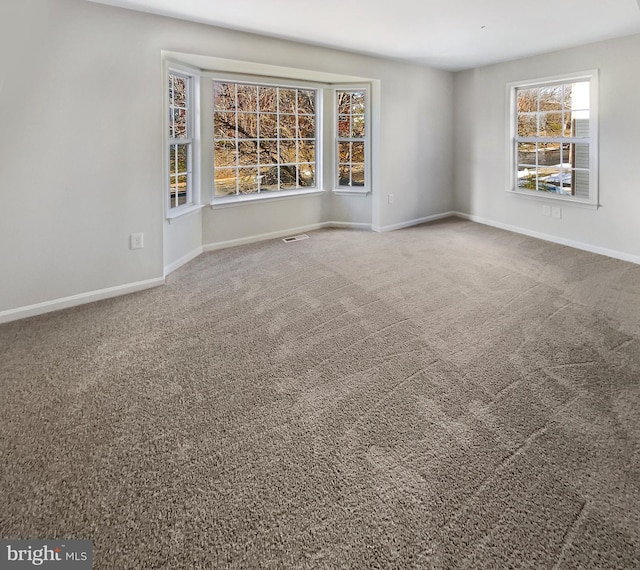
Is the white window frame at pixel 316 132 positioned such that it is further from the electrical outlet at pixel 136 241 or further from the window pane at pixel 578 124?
the window pane at pixel 578 124

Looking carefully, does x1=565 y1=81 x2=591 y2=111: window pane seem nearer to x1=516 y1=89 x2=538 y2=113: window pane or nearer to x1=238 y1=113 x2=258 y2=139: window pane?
x1=516 y1=89 x2=538 y2=113: window pane

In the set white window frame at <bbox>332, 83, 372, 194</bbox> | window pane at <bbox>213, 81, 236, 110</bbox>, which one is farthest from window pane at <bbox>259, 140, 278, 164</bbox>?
white window frame at <bbox>332, 83, 372, 194</bbox>

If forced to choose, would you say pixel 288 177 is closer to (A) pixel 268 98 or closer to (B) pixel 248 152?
(B) pixel 248 152

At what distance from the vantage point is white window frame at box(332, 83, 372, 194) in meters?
5.84

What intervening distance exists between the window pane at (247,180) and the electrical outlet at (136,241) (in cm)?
196

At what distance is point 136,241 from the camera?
3709mm

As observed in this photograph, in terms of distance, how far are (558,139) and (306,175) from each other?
11.0 feet

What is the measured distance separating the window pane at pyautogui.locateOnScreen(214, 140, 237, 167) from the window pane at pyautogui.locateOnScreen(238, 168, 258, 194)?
0.18 meters

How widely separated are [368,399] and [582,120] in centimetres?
479

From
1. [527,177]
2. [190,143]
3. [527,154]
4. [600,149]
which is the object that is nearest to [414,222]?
[527,177]

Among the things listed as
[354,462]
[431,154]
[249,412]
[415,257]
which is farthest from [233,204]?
[354,462]

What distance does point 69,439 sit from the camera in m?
1.81

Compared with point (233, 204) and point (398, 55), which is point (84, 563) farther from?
point (398, 55)

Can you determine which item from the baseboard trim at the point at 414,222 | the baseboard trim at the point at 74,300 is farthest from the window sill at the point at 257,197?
the baseboard trim at the point at 74,300
